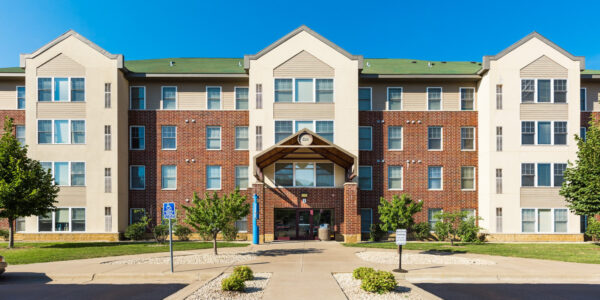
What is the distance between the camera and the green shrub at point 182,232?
23987 mm

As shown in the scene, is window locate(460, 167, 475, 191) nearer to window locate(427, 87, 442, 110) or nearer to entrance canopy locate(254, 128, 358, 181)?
window locate(427, 87, 442, 110)

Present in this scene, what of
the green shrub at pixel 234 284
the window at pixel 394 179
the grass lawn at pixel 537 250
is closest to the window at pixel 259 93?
the window at pixel 394 179

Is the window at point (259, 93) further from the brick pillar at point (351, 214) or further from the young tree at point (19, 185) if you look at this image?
the young tree at point (19, 185)

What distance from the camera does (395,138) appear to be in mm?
26188

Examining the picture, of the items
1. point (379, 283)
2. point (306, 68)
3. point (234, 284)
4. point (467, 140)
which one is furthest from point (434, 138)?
point (234, 284)

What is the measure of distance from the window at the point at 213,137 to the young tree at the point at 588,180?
21.7m

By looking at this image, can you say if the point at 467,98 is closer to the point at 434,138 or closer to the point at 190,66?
the point at 434,138

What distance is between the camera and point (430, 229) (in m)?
25.5

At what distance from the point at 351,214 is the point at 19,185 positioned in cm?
1803

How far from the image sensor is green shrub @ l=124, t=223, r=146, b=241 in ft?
79.3

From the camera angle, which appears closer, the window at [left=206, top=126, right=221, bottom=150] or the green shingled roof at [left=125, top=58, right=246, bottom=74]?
the window at [left=206, top=126, right=221, bottom=150]

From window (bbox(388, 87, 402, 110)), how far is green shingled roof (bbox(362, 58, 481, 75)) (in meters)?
1.28

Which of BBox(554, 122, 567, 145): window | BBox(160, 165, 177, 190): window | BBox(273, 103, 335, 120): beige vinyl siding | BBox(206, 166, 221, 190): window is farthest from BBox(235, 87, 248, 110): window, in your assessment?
BBox(554, 122, 567, 145): window

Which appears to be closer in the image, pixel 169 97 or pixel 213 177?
pixel 213 177
